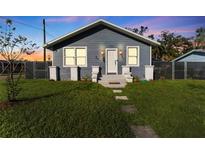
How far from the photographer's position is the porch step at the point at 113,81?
12.8 m

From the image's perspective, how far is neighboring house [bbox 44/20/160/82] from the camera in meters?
14.4

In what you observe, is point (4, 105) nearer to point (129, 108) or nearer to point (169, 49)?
point (129, 108)

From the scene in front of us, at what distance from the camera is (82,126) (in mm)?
7141

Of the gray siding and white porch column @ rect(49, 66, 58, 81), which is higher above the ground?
the gray siding

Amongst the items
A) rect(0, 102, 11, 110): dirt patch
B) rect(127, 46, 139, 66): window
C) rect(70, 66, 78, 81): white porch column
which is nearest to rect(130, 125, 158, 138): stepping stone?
rect(0, 102, 11, 110): dirt patch

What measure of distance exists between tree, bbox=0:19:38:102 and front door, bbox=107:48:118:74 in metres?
5.38

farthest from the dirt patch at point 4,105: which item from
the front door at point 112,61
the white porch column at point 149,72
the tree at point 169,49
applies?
the tree at point 169,49

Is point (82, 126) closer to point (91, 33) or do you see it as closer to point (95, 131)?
point (95, 131)

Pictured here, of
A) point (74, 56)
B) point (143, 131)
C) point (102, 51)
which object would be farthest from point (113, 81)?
Answer: point (143, 131)

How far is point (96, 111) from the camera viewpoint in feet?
27.3

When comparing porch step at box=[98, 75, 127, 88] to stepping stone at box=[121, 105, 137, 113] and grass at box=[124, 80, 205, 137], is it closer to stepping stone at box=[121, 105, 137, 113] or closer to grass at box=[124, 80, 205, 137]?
grass at box=[124, 80, 205, 137]

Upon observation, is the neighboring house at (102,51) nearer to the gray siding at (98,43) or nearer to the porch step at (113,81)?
the gray siding at (98,43)
